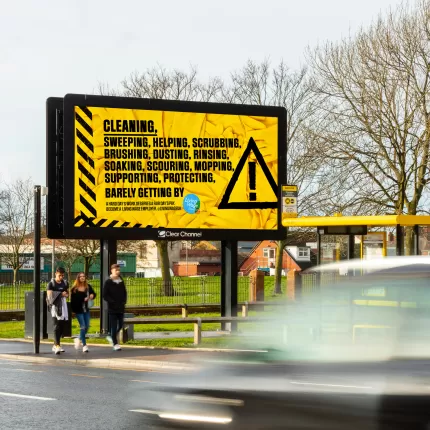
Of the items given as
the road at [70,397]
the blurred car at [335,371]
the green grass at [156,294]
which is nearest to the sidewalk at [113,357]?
the road at [70,397]

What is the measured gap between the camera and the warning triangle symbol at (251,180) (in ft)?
82.3

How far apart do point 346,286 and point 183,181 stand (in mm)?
16970

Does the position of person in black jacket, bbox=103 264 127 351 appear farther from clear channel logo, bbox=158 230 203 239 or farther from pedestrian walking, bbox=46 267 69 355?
clear channel logo, bbox=158 230 203 239

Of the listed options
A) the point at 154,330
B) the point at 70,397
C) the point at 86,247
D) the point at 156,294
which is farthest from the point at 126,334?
the point at 86,247

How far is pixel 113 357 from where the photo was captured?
19.5 metres

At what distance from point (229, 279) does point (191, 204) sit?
224 centimetres

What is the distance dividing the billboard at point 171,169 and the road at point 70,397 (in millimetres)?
6188

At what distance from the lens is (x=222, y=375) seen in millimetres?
7520

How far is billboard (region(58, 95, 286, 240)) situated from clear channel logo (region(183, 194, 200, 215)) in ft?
0.08

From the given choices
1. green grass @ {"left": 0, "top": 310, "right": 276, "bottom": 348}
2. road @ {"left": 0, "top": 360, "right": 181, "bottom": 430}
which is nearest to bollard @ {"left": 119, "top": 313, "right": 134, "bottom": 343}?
green grass @ {"left": 0, "top": 310, "right": 276, "bottom": 348}

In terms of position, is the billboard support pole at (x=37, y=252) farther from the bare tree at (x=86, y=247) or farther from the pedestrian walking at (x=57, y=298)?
the bare tree at (x=86, y=247)

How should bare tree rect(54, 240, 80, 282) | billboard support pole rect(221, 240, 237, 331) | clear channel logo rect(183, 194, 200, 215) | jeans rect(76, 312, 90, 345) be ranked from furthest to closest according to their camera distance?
bare tree rect(54, 240, 80, 282)
billboard support pole rect(221, 240, 237, 331)
clear channel logo rect(183, 194, 200, 215)
jeans rect(76, 312, 90, 345)

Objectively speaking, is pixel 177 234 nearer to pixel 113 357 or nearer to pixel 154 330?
pixel 154 330

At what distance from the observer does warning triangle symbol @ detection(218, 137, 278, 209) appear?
25078 mm
